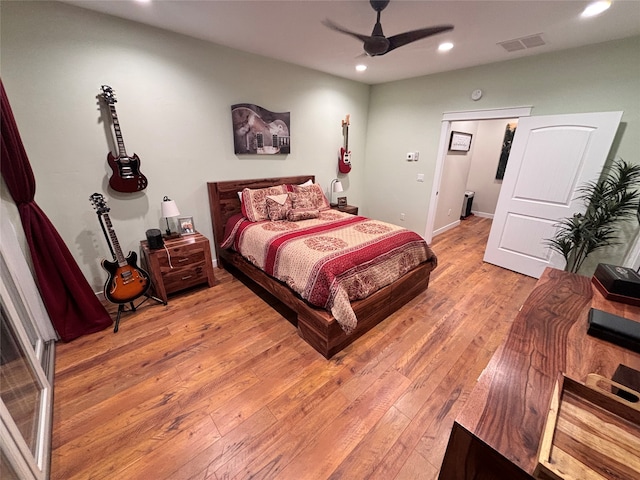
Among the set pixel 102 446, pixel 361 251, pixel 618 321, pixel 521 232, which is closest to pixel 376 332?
pixel 361 251

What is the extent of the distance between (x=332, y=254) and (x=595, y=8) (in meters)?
2.64

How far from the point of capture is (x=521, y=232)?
10.6 ft

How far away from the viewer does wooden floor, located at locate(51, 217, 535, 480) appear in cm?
131

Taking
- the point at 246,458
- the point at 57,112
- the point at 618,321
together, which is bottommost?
the point at 246,458

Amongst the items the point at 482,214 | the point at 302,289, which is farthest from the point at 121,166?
the point at 482,214

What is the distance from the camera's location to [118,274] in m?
2.22

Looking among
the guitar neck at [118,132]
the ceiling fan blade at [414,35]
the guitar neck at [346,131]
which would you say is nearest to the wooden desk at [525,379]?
the ceiling fan blade at [414,35]

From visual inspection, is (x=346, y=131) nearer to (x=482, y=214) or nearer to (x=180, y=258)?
(x=180, y=258)

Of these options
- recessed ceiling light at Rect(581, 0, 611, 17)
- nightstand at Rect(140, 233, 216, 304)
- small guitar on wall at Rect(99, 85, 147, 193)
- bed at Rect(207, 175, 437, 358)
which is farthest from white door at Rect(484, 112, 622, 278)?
small guitar on wall at Rect(99, 85, 147, 193)

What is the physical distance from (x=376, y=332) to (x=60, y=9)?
3591mm

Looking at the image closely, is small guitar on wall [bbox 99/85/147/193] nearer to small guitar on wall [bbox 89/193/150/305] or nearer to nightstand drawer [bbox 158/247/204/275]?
small guitar on wall [bbox 89/193/150/305]

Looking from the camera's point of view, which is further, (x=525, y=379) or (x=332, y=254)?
(x=332, y=254)

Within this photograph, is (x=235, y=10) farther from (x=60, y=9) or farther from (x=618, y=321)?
(x=618, y=321)

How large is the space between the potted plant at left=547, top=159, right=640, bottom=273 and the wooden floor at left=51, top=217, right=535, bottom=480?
1.10 meters
